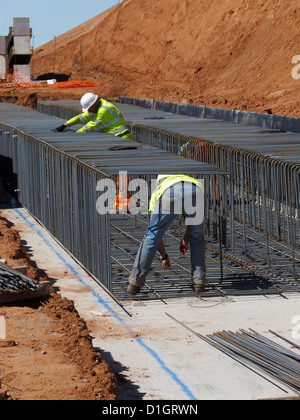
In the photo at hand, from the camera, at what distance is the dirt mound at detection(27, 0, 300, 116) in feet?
141

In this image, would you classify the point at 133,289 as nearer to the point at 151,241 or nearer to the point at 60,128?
the point at 151,241

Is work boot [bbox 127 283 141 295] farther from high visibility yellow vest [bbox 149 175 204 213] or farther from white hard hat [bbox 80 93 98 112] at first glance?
white hard hat [bbox 80 93 98 112]

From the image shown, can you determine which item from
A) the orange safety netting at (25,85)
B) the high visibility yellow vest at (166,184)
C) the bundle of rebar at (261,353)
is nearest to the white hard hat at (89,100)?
the high visibility yellow vest at (166,184)

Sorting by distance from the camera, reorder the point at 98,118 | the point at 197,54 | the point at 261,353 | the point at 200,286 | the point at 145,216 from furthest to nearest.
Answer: the point at 197,54 < the point at 98,118 < the point at 145,216 < the point at 200,286 < the point at 261,353

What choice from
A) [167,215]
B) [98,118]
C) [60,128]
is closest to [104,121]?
[98,118]

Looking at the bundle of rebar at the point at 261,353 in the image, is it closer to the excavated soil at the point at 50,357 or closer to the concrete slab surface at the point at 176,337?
the concrete slab surface at the point at 176,337

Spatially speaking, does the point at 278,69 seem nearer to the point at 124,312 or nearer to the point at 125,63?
the point at 125,63

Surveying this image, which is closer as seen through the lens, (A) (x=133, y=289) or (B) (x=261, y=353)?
(B) (x=261, y=353)

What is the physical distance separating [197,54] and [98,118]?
42034 millimetres

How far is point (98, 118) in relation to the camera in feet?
60.4

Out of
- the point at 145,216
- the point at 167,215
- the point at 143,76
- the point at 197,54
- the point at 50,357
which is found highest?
the point at 197,54

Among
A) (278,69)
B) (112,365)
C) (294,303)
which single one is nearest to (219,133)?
(294,303)

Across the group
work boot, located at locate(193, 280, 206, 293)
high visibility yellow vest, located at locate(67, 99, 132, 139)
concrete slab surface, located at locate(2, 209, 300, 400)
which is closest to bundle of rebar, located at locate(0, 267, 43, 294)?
concrete slab surface, located at locate(2, 209, 300, 400)

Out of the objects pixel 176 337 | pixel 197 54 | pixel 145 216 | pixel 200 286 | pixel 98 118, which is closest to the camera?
pixel 176 337
